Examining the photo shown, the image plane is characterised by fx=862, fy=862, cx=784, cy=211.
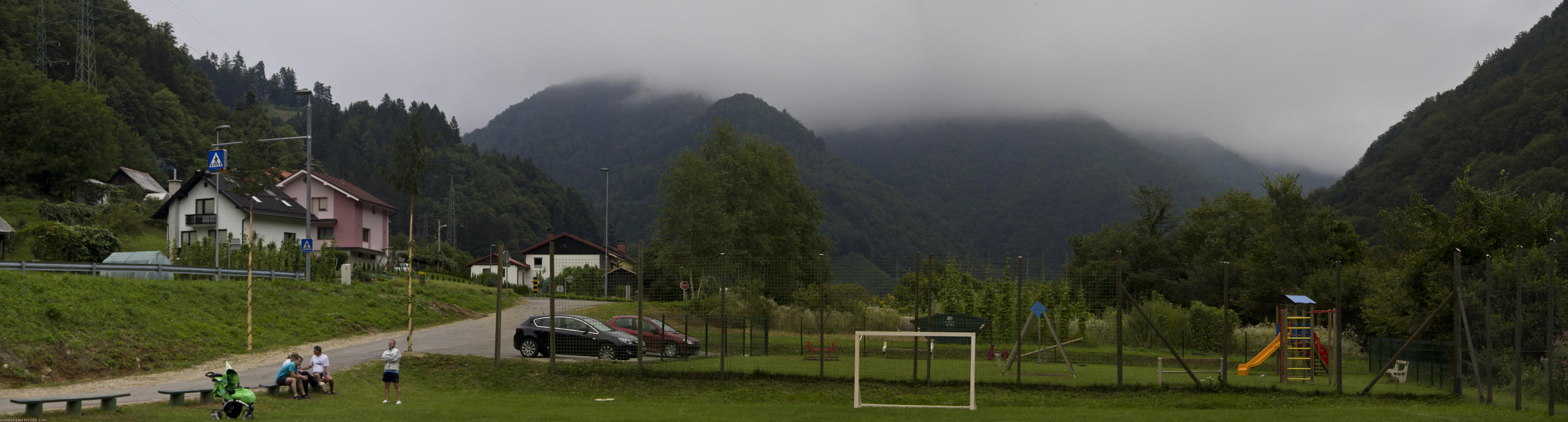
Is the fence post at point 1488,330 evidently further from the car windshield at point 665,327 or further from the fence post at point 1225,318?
the car windshield at point 665,327

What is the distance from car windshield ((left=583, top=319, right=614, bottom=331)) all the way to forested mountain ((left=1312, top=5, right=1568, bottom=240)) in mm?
58688

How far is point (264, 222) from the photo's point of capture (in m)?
58.3

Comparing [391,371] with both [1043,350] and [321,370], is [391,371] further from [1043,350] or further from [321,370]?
[1043,350]

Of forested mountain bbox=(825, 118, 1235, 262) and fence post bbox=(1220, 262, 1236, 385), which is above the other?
forested mountain bbox=(825, 118, 1235, 262)

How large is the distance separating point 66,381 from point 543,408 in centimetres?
1150

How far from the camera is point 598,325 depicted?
848 inches

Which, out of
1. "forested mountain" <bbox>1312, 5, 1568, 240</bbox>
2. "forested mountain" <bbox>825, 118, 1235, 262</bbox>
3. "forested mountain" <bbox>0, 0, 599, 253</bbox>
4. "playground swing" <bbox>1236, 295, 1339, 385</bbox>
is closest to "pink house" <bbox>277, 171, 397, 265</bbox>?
"forested mountain" <bbox>0, 0, 599, 253</bbox>

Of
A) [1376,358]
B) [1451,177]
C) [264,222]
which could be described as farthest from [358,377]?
[1451,177]

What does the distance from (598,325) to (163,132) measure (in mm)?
109358

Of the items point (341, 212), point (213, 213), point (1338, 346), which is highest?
point (341, 212)

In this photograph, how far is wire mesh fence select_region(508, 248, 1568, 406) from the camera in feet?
51.5

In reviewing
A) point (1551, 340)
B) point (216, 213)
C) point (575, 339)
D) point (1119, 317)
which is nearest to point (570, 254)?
point (216, 213)

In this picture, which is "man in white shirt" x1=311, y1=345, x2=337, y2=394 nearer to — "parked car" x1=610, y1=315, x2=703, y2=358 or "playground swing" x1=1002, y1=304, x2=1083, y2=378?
"parked car" x1=610, y1=315, x2=703, y2=358

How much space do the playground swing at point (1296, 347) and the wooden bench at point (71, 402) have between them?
2048 centimetres
